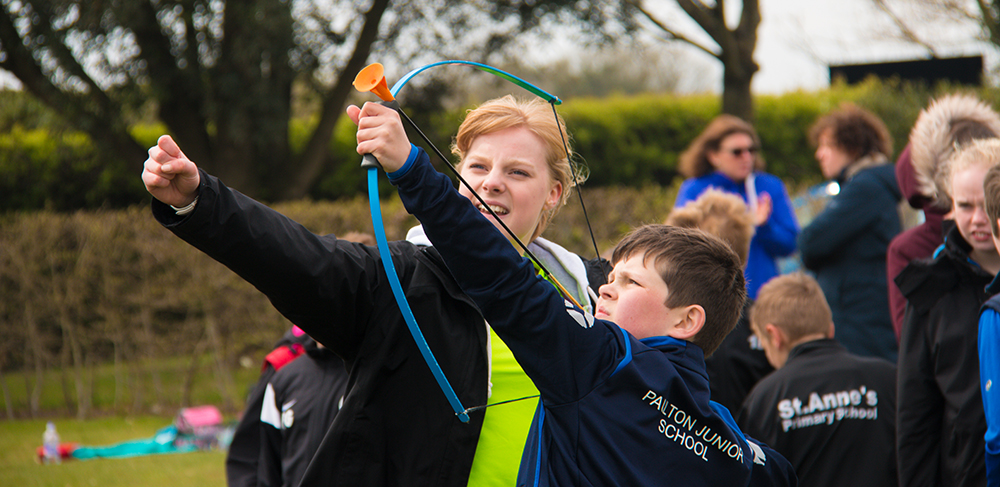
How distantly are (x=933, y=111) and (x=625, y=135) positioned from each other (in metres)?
9.99

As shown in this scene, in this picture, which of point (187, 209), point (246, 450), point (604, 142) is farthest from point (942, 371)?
point (604, 142)

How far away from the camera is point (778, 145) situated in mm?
13477

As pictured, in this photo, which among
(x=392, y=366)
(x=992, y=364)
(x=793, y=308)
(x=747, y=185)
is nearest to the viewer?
(x=392, y=366)

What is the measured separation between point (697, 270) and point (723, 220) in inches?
81.4

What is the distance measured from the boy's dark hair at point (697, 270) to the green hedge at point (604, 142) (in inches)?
376

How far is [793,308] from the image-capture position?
3.34m

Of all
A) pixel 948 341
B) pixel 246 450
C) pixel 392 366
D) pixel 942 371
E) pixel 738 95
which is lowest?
pixel 246 450

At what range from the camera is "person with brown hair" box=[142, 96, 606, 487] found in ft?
5.13

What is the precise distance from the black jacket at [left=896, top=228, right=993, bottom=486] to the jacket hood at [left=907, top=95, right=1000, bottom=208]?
460 millimetres

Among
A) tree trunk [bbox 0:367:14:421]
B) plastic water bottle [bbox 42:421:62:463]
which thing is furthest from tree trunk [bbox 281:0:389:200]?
plastic water bottle [bbox 42:421:62:463]

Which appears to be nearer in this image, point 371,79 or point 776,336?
point 371,79

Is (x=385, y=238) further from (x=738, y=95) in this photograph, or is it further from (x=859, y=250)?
(x=738, y=95)

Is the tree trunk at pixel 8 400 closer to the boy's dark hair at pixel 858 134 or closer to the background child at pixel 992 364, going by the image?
the boy's dark hair at pixel 858 134

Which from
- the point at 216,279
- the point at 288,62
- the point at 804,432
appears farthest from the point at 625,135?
the point at 804,432
